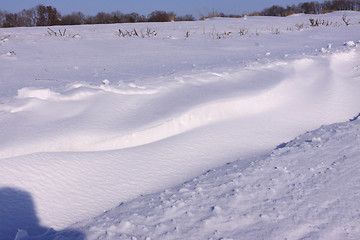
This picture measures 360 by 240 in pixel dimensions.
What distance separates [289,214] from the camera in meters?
1.47

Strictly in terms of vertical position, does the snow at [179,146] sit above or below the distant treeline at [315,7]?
below

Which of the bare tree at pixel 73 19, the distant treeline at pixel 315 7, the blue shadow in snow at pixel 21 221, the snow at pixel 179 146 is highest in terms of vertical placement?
the distant treeline at pixel 315 7

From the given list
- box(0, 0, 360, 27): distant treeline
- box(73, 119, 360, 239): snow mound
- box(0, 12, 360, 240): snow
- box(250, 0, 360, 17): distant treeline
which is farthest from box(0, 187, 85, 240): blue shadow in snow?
box(250, 0, 360, 17): distant treeline

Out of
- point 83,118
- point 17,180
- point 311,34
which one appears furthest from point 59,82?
point 311,34

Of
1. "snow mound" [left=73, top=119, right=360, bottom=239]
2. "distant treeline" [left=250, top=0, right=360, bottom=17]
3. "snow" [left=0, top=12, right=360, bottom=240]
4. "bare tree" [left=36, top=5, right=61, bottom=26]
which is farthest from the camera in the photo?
"distant treeline" [left=250, top=0, right=360, bottom=17]

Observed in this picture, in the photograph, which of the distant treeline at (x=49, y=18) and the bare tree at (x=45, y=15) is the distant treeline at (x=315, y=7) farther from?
the bare tree at (x=45, y=15)

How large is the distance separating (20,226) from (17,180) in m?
0.30

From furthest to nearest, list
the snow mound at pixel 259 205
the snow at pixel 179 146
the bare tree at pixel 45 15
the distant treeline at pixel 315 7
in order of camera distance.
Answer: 1. the distant treeline at pixel 315 7
2. the bare tree at pixel 45 15
3. the snow at pixel 179 146
4. the snow mound at pixel 259 205

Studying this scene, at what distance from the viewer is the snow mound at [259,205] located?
1394mm

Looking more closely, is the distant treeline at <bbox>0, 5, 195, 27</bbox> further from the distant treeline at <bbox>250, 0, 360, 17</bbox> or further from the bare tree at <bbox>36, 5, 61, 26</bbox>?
the distant treeline at <bbox>250, 0, 360, 17</bbox>

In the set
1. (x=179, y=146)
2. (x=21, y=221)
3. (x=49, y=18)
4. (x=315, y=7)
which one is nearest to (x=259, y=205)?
(x=179, y=146)

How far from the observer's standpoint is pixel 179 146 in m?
2.34

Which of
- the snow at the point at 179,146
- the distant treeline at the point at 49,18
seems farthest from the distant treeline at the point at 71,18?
the snow at the point at 179,146

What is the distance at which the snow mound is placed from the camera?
139cm
